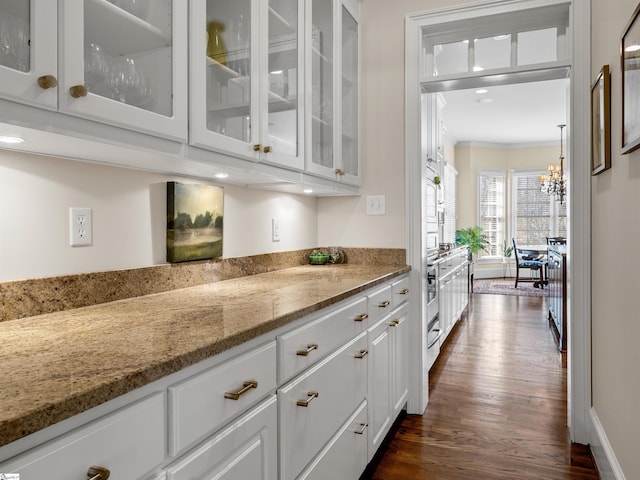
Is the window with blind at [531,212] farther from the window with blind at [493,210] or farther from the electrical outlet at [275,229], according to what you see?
the electrical outlet at [275,229]

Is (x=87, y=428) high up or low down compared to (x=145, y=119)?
down

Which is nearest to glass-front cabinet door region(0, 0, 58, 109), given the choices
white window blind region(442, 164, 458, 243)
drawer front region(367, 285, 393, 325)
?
drawer front region(367, 285, 393, 325)

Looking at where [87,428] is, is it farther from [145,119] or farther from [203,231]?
[203,231]

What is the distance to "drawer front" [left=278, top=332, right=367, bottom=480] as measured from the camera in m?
1.23

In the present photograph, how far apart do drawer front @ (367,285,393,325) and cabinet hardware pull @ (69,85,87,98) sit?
132 cm

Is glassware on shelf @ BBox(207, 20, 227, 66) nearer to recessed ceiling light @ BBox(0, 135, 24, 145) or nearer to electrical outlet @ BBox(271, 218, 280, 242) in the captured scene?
recessed ceiling light @ BBox(0, 135, 24, 145)

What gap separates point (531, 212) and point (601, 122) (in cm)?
788

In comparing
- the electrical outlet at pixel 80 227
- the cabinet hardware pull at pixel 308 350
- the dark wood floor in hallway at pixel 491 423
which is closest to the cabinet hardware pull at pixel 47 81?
the electrical outlet at pixel 80 227

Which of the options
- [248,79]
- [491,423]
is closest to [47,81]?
[248,79]

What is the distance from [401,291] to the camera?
97.5 inches

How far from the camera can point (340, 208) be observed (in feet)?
9.45

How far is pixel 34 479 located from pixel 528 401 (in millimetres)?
2957

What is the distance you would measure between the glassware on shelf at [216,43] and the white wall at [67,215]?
487mm

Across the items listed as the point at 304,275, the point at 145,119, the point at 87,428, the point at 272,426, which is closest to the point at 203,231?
the point at 304,275
